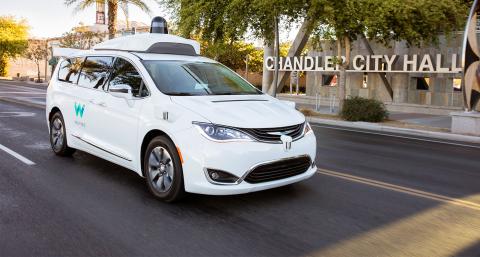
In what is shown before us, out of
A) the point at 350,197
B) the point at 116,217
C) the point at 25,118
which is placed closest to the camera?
the point at 116,217

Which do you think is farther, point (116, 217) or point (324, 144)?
point (324, 144)

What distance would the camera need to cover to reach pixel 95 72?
7.29m

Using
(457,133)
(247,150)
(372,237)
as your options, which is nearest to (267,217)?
(247,150)

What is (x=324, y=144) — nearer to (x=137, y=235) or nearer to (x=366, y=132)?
(x=366, y=132)

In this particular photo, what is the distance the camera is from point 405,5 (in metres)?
16.7

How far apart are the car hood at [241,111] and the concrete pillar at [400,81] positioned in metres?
20.5

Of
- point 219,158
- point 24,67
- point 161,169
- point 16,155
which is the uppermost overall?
point 24,67

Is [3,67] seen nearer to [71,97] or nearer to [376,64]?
[376,64]

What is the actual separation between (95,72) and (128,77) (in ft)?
3.35

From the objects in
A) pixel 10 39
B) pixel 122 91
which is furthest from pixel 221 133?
pixel 10 39

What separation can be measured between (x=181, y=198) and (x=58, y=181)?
6.78 ft

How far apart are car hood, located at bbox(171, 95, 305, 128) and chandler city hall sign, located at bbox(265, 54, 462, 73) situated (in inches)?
530

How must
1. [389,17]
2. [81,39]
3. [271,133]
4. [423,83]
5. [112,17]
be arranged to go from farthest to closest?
[81,39] < [112,17] < [423,83] < [389,17] < [271,133]

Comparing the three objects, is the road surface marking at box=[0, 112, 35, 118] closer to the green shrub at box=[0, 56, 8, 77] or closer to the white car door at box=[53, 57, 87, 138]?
the white car door at box=[53, 57, 87, 138]
